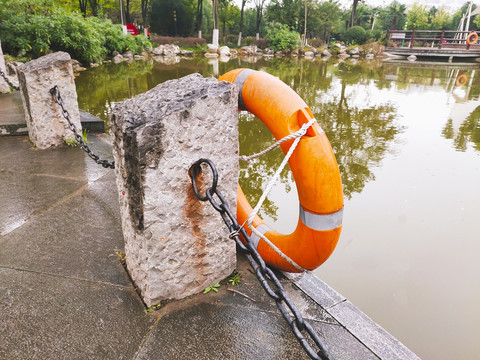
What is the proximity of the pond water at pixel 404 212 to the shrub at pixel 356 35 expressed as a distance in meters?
24.8

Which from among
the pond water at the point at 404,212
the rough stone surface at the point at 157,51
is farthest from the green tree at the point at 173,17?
the pond water at the point at 404,212

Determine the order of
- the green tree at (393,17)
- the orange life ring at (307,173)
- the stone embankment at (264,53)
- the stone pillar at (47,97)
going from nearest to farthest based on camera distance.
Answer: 1. the orange life ring at (307,173)
2. the stone pillar at (47,97)
3. the stone embankment at (264,53)
4. the green tree at (393,17)

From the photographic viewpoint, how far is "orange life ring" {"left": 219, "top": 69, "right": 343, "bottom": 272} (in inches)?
65.1

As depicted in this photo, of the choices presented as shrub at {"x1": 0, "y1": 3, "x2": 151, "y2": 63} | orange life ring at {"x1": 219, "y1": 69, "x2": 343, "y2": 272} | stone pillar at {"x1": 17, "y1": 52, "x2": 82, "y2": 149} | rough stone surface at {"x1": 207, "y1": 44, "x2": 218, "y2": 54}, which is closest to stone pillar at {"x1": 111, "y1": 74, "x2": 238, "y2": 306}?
orange life ring at {"x1": 219, "y1": 69, "x2": 343, "y2": 272}

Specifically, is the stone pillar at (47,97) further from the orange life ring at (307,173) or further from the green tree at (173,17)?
the green tree at (173,17)

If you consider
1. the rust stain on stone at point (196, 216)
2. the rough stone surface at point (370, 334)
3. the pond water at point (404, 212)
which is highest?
the rust stain on stone at point (196, 216)

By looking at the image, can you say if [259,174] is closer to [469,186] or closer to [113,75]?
[469,186]

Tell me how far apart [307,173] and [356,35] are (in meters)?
32.8

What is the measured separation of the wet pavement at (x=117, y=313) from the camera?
144 cm

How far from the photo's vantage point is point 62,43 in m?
12.5

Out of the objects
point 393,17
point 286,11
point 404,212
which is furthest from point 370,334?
point 393,17

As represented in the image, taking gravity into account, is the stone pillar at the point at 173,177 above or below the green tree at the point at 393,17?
below

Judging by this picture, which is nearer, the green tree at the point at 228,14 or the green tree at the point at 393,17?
the green tree at the point at 228,14

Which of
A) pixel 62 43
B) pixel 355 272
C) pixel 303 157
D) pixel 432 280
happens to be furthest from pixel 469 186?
pixel 62 43
